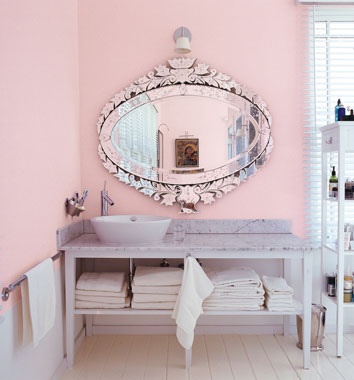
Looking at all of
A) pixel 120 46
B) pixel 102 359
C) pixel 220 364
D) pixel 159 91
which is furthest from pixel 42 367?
pixel 120 46

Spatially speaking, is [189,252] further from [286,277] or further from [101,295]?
[286,277]

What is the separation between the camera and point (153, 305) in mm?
2600

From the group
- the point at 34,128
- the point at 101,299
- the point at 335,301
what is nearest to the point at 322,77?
the point at 335,301

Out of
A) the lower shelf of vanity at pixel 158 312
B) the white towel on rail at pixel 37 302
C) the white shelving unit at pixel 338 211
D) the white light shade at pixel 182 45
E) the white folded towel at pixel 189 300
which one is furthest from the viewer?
the white light shade at pixel 182 45

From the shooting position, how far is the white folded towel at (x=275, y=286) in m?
2.62

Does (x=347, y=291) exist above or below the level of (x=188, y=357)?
above

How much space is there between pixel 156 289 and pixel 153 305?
0.10 meters

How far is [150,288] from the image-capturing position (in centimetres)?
260

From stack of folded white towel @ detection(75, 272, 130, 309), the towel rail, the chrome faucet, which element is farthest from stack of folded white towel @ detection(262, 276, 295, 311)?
the towel rail

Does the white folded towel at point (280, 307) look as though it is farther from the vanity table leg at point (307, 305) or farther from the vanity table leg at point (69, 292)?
the vanity table leg at point (69, 292)

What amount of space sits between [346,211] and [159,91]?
160cm

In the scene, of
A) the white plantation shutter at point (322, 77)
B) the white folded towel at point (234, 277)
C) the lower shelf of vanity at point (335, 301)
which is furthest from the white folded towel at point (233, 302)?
the white plantation shutter at point (322, 77)

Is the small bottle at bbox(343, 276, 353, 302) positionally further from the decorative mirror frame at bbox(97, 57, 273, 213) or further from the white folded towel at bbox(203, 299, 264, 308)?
the decorative mirror frame at bbox(97, 57, 273, 213)

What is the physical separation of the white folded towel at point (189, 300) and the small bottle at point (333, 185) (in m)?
1.06
